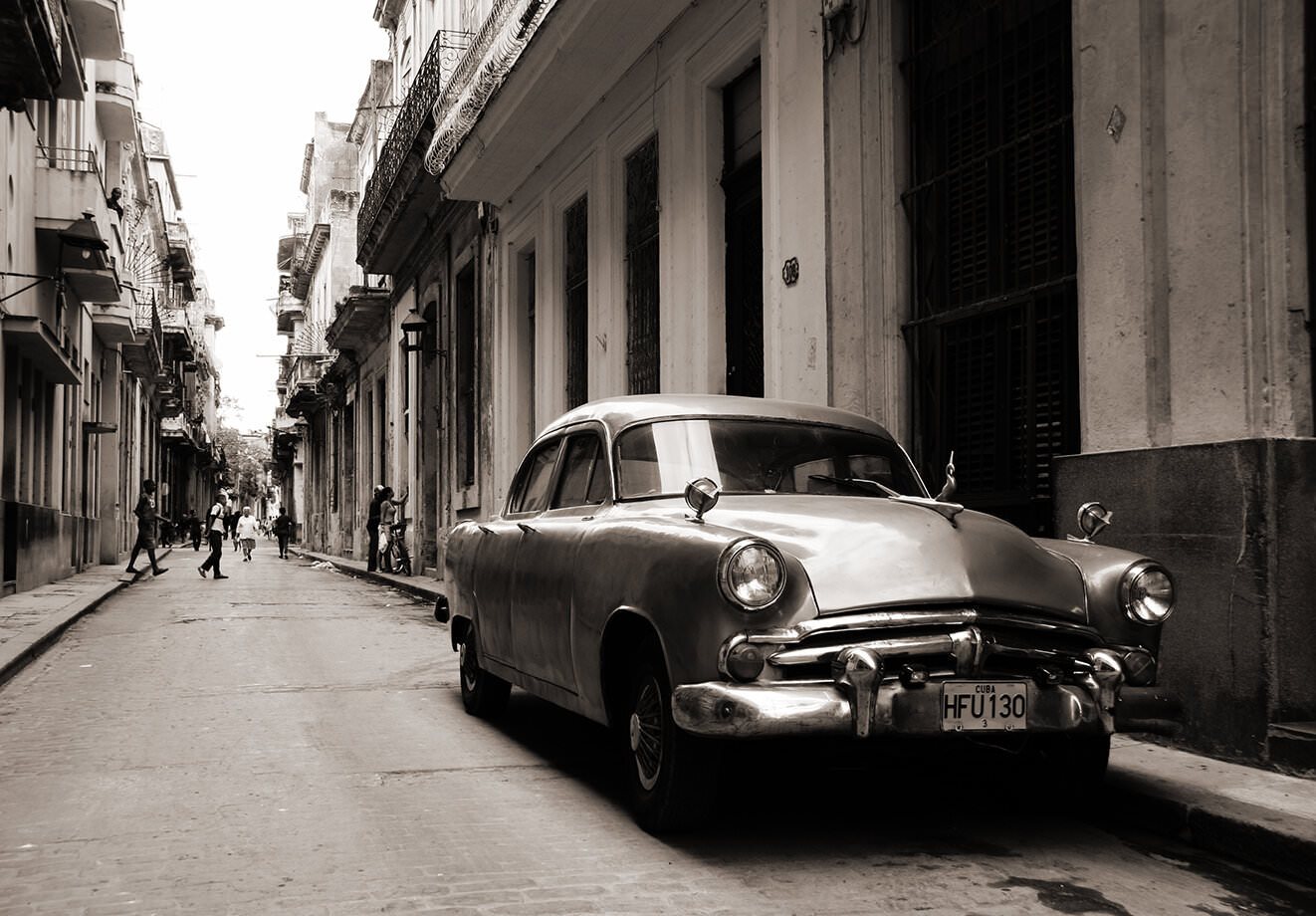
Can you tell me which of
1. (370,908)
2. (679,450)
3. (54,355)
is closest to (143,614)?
(54,355)

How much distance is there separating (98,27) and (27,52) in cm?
1083

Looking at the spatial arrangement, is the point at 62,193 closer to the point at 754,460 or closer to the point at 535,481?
the point at 535,481

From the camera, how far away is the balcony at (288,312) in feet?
204

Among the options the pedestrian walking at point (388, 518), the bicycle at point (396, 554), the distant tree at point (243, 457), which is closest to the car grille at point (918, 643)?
the bicycle at point (396, 554)

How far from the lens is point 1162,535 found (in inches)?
227

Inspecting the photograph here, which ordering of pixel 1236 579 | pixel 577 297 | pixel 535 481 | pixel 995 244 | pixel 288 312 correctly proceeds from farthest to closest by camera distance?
pixel 288 312, pixel 577 297, pixel 995 244, pixel 535 481, pixel 1236 579

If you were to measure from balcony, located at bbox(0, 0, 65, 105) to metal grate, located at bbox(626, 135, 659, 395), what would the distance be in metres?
6.03

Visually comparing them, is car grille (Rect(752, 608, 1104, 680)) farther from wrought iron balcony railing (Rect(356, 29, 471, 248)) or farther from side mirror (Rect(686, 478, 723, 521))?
wrought iron balcony railing (Rect(356, 29, 471, 248))

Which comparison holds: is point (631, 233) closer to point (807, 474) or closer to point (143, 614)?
point (143, 614)

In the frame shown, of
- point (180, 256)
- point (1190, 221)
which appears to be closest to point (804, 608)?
point (1190, 221)

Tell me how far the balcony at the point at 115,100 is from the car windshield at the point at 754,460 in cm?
2741

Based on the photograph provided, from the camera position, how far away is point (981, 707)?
406 cm

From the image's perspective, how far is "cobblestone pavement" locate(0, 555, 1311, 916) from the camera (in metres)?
3.84

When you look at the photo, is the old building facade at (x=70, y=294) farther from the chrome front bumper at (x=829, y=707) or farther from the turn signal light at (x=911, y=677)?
the turn signal light at (x=911, y=677)
